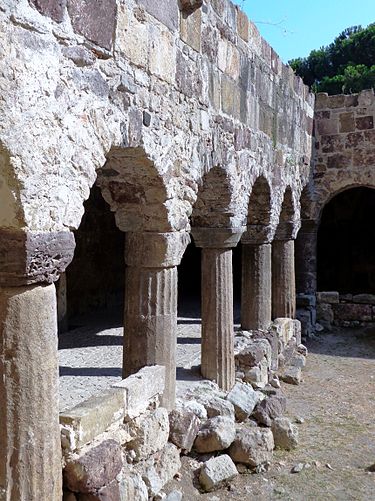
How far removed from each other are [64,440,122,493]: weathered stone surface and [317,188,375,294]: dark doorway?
1322 cm

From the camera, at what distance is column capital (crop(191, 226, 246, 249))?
22.0 ft

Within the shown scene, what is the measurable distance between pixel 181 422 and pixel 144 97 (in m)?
2.93

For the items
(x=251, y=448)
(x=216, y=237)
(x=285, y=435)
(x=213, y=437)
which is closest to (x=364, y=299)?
(x=216, y=237)

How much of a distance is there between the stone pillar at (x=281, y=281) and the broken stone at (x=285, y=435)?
397cm

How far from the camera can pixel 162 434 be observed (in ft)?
16.4

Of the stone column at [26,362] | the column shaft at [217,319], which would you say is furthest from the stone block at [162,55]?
the column shaft at [217,319]

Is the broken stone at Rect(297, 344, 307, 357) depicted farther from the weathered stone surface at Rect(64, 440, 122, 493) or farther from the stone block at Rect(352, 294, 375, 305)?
the weathered stone surface at Rect(64, 440, 122, 493)

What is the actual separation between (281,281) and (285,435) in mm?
4377

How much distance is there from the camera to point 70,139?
3.48 metres

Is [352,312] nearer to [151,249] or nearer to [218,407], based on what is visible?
[218,407]

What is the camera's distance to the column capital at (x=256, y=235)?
8.53 meters

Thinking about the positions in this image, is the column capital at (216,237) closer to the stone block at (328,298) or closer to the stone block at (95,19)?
the stone block at (95,19)

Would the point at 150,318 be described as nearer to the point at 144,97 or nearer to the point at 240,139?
the point at 144,97

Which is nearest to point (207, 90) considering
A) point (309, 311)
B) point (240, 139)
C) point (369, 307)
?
point (240, 139)
